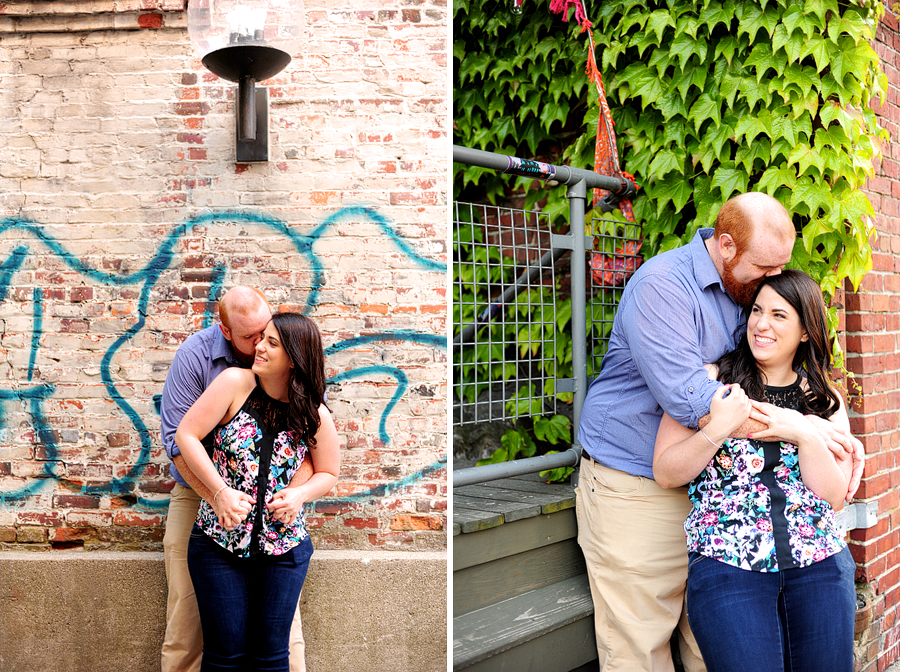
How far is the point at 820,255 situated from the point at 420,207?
173 cm

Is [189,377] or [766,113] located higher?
[766,113]

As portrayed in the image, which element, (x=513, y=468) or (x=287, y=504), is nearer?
(x=287, y=504)

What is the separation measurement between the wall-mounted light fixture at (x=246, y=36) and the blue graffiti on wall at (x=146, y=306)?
23.6 inches

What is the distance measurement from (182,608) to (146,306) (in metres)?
1.27

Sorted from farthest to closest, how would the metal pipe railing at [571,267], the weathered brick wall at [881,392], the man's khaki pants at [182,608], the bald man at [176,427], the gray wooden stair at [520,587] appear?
the weathered brick wall at [881,392], the metal pipe railing at [571,267], the man's khaki pants at [182,608], the gray wooden stair at [520,587], the bald man at [176,427]

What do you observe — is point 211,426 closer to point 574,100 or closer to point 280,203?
point 280,203

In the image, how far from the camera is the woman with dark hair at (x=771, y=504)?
7.44 ft

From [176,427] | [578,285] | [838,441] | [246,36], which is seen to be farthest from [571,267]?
[176,427]

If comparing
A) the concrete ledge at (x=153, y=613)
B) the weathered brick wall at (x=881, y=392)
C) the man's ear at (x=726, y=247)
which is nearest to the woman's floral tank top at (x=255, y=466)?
the concrete ledge at (x=153, y=613)

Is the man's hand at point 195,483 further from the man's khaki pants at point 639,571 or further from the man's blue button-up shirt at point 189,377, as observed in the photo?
the man's khaki pants at point 639,571

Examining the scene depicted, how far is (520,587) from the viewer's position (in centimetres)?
302

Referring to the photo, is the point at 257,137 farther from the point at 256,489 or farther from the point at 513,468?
the point at 513,468

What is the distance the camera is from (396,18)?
10.6 ft

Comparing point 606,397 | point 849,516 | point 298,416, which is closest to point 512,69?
point 606,397
